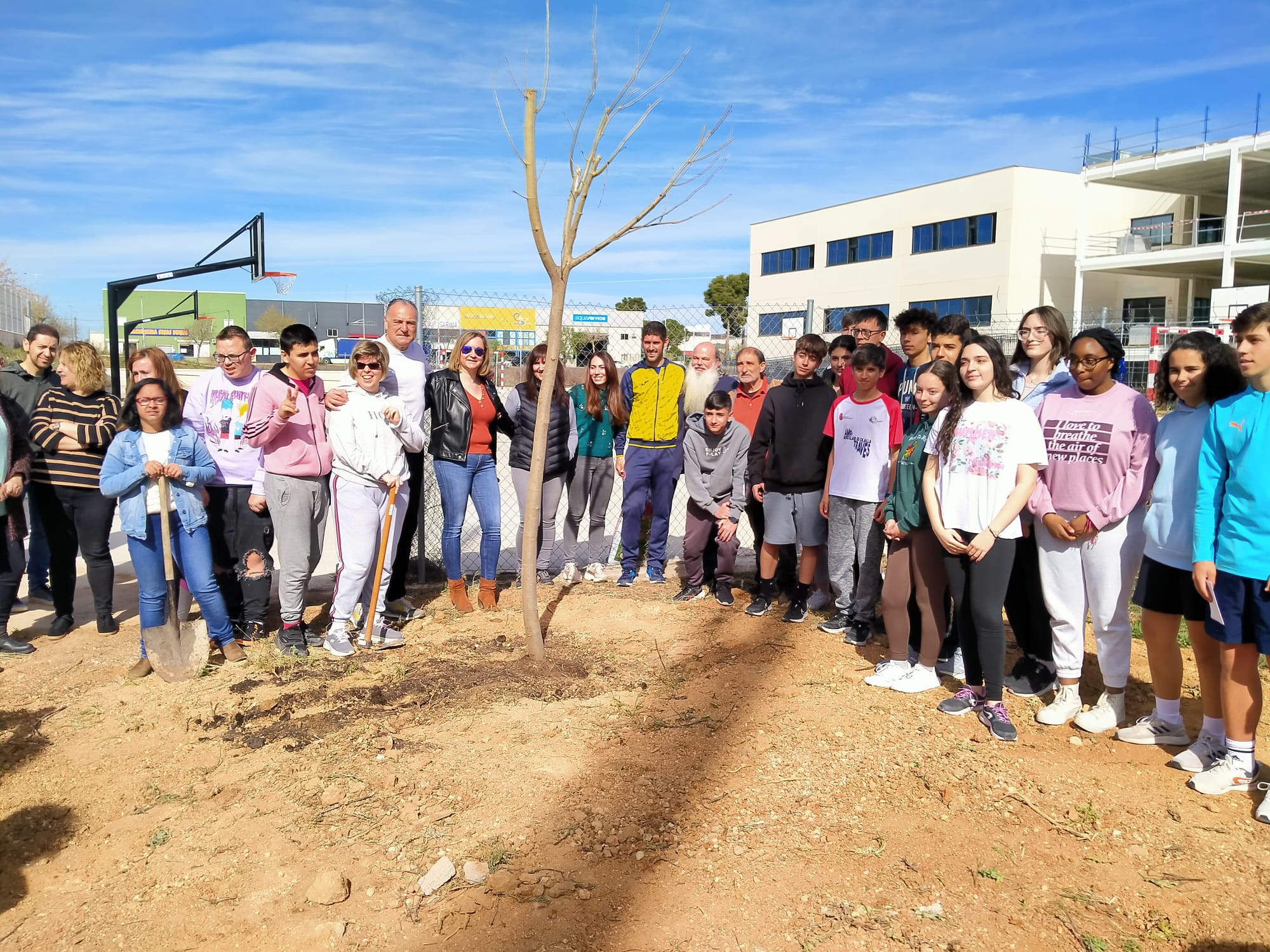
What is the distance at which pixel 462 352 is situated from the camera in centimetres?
595

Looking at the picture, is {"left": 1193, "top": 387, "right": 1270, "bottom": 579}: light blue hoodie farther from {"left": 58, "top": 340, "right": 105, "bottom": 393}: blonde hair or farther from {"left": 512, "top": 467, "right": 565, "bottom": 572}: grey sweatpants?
{"left": 58, "top": 340, "right": 105, "bottom": 393}: blonde hair

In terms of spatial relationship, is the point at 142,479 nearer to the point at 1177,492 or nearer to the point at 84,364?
the point at 84,364

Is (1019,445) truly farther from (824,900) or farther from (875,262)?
(875,262)

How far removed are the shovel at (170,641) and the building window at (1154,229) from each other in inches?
1260

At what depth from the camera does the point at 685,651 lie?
5340mm

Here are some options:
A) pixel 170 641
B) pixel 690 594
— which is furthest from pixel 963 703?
pixel 170 641

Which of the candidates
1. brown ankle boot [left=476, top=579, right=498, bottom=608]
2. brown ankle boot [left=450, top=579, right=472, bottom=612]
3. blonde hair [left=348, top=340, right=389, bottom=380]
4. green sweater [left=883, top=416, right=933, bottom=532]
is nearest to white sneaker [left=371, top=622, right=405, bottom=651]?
brown ankle boot [left=450, top=579, right=472, bottom=612]

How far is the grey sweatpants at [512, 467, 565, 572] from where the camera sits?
21.3 ft

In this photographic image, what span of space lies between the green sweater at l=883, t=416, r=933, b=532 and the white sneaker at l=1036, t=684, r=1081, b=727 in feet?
3.52

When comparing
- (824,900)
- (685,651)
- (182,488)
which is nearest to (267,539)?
(182,488)

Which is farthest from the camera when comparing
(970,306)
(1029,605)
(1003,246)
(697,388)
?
(970,306)

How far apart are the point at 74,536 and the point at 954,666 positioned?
18.6 feet

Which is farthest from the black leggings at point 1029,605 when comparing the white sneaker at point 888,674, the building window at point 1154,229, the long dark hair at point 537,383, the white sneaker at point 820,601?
the building window at point 1154,229

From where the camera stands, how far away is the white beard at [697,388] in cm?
681
